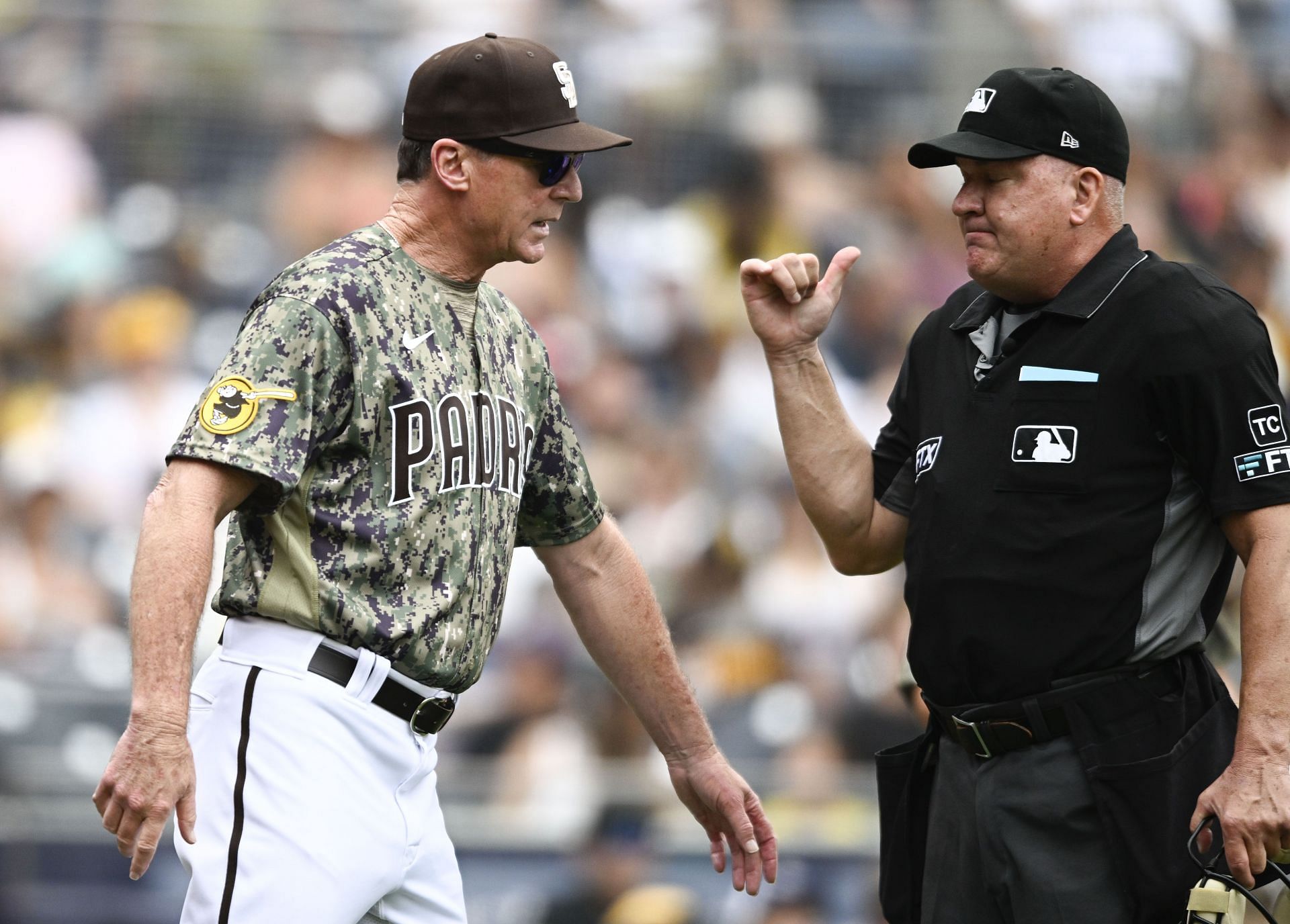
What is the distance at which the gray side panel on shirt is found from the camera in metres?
3.55

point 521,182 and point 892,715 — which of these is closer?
point 521,182

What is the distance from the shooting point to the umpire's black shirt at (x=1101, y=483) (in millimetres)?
3482

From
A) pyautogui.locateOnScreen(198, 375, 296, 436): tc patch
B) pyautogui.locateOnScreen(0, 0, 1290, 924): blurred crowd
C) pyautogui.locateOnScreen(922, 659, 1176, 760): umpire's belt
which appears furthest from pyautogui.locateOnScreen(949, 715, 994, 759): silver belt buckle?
pyautogui.locateOnScreen(0, 0, 1290, 924): blurred crowd

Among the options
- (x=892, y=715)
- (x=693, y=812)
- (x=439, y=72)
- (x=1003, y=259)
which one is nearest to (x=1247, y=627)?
(x=1003, y=259)

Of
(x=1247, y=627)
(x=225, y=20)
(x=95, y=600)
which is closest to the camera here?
(x=1247, y=627)

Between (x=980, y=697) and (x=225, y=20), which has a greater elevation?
(x=225, y=20)

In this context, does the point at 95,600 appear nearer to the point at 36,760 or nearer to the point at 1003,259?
the point at 36,760

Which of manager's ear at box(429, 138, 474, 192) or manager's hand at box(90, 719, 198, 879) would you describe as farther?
manager's ear at box(429, 138, 474, 192)

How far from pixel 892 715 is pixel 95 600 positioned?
3.48 m

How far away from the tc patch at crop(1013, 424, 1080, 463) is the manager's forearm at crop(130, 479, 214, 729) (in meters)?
1.65

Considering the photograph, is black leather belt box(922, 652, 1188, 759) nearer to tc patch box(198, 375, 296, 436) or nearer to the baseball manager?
the baseball manager

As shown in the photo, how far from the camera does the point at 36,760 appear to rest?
6.99 meters

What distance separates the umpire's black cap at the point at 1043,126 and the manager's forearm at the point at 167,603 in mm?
1759

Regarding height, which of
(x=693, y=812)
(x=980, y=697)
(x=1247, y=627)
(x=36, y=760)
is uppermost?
(x=1247, y=627)
